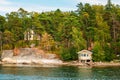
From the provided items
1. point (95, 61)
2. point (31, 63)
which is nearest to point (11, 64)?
point (31, 63)

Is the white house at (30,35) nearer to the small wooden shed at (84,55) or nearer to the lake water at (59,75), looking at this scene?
the small wooden shed at (84,55)

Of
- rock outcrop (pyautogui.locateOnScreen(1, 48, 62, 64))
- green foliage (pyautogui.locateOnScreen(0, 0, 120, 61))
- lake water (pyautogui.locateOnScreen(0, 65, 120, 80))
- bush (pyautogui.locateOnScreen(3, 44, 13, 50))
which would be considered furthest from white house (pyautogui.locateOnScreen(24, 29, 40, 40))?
lake water (pyautogui.locateOnScreen(0, 65, 120, 80))

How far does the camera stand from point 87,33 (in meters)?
112

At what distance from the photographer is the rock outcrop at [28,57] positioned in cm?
10481

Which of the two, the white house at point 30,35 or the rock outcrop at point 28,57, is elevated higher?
the white house at point 30,35

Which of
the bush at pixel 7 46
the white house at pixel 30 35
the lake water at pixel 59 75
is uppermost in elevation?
the white house at pixel 30 35

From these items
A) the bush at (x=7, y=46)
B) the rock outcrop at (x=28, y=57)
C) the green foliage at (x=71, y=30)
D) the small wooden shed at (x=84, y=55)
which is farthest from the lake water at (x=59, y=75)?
the bush at (x=7, y=46)

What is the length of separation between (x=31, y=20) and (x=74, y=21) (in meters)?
12.7

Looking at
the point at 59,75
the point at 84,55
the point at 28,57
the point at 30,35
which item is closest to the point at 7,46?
the point at 30,35

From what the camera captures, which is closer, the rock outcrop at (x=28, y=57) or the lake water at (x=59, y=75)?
the lake water at (x=59, y=75)

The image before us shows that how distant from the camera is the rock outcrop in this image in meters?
105

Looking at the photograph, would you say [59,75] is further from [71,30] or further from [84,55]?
[71,30]

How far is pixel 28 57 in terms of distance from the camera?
105312 mm

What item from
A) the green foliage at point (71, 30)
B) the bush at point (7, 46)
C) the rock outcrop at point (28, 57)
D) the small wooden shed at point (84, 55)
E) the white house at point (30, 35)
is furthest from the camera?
the white house at point (30, 35)
